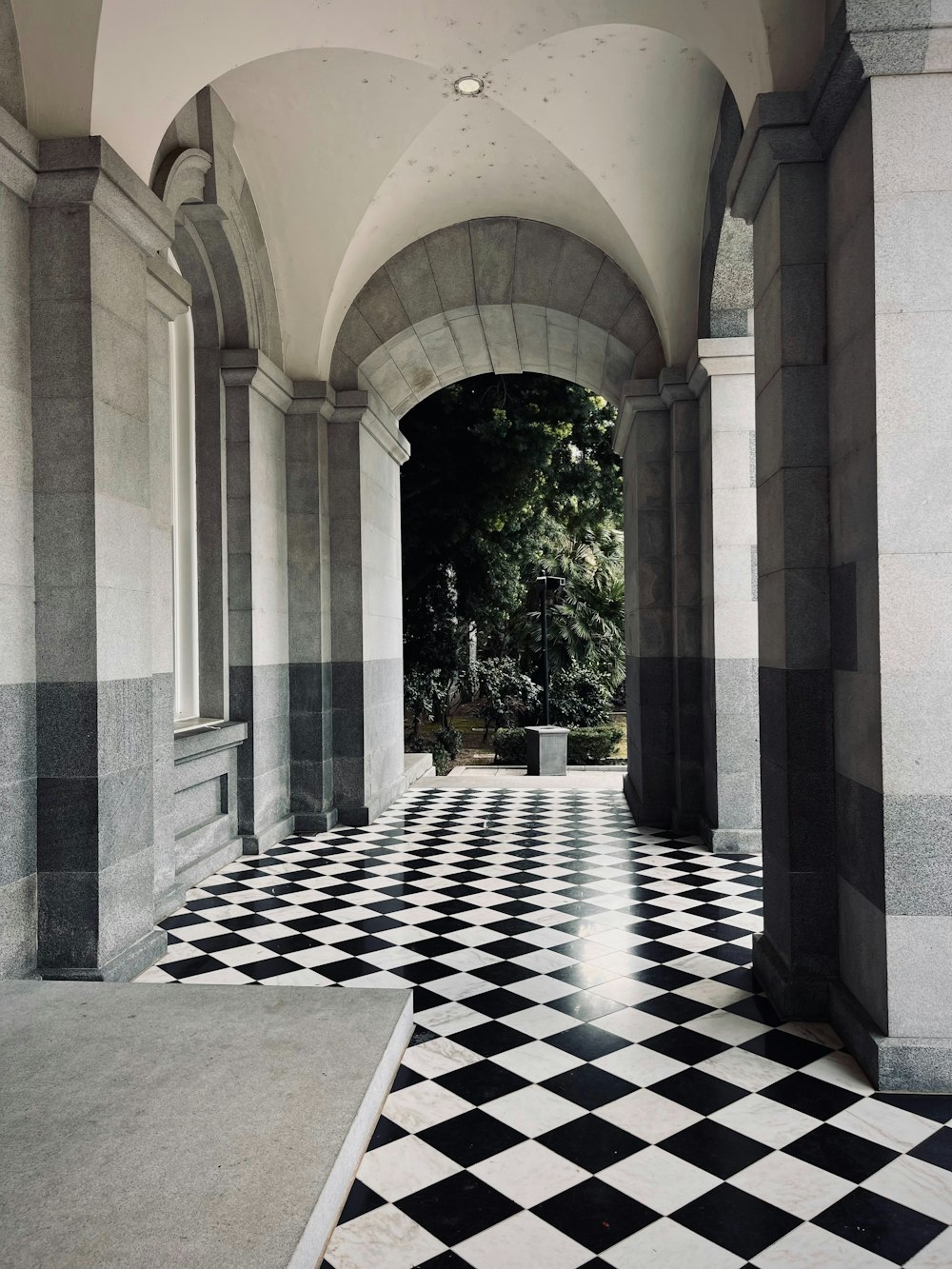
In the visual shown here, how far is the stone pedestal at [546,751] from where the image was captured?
48.1 ft

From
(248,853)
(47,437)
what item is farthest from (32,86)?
(248,853)

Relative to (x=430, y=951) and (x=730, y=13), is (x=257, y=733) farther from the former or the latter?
(x=730, y=13)

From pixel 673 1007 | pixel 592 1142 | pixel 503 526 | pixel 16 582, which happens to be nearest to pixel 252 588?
pixel 16 582

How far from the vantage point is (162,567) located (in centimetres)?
644

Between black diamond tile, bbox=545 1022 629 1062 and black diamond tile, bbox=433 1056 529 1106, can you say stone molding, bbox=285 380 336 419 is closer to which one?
black diamond tile, bbox=545 1022 629 1062

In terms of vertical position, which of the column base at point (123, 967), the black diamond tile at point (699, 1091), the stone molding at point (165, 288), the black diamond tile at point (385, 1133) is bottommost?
the black diamond tile at point (699, 1091)

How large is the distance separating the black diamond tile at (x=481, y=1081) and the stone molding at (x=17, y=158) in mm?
4974

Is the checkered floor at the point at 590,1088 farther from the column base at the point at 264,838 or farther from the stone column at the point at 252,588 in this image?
the stone column at the point at 252,588

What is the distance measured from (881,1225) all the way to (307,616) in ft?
25.4

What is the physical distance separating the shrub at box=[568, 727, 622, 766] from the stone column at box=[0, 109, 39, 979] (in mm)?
13497

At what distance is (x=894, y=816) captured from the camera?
380 centimetres

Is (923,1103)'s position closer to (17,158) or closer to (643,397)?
(17,158)

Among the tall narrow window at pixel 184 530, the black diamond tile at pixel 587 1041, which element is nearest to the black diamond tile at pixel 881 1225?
the black diamond tile at pixel 587 1041

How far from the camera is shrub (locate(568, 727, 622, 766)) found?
17.8 meters
